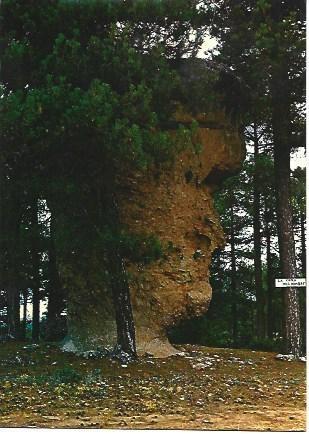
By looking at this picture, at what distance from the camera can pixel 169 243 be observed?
4.73 meters

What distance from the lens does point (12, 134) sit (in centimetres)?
467

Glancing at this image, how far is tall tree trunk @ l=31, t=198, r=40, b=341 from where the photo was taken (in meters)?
4.71

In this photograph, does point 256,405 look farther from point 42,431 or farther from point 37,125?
point 37,125

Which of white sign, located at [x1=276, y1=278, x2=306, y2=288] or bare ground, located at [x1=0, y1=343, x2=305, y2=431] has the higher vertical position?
white sign, located at [x1=276, y1=278, x2=306, y2=288]

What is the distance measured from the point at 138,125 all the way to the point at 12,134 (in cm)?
87

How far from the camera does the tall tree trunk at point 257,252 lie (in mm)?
4527

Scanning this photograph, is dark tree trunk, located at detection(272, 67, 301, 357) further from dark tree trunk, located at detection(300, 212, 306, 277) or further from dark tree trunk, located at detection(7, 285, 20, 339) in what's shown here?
dark tree trunk, located at detection(7, 285, 20, 339)

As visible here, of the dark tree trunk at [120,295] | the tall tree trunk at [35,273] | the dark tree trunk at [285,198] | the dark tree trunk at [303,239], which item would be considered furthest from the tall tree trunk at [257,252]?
the tall tree trunk at [35,273]

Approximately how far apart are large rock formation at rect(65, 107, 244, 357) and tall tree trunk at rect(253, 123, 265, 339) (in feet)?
0.45

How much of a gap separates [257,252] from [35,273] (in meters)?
1.56

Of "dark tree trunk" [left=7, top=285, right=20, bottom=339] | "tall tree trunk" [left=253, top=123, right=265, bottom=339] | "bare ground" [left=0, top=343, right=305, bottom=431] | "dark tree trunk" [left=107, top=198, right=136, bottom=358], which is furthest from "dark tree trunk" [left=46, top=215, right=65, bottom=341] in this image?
"tall tree trunk" [left=253, top=123, right=265, bottom=339]

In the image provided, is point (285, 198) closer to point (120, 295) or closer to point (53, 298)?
point (120, 295)

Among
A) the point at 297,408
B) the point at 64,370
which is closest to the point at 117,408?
the point at 64,370

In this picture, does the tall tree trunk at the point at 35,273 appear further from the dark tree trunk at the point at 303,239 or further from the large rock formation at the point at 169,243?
the dark tree trunk at the point at 303,239
